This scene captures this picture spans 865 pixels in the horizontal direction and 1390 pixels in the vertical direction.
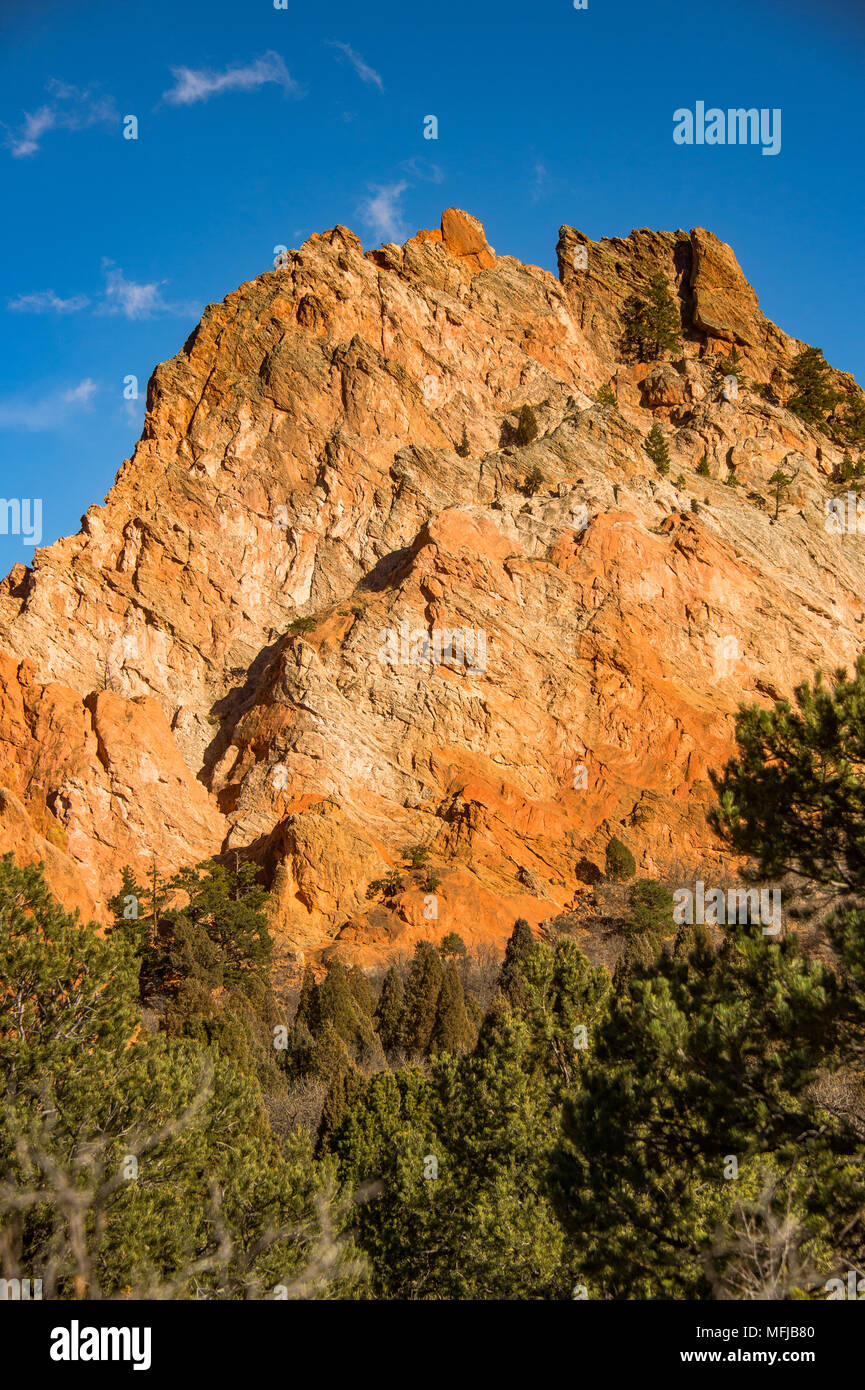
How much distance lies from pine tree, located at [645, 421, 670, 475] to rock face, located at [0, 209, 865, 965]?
38.4 inches

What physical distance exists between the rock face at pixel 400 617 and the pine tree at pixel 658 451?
975mm

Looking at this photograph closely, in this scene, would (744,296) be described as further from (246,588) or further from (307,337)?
(246,588)

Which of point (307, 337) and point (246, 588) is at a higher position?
point (307, 337)

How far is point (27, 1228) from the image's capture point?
991 cm

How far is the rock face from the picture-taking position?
1586 inches

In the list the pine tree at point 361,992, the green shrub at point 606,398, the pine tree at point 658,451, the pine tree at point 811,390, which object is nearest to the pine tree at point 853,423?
the pine tree at point 811,390

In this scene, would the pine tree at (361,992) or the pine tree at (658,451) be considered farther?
the pine tree at (658,451)

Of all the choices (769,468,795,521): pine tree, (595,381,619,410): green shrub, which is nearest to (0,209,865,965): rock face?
(769,468,795,521): pine tree

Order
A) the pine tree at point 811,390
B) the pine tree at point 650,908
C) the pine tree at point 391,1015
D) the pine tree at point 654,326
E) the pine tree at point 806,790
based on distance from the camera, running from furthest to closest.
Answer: the pine tree at point 654,326 → the pine tree at point 811,390 → the pine tree at point 650,908 → the pine tree at point 391,1015 → the pine tree at point 806,790

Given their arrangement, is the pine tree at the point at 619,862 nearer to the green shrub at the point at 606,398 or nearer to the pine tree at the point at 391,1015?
the pine tree at the point at 391,1015

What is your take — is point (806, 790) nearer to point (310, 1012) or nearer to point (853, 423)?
point (310, 1012)

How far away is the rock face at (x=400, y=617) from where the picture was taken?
4028cm
